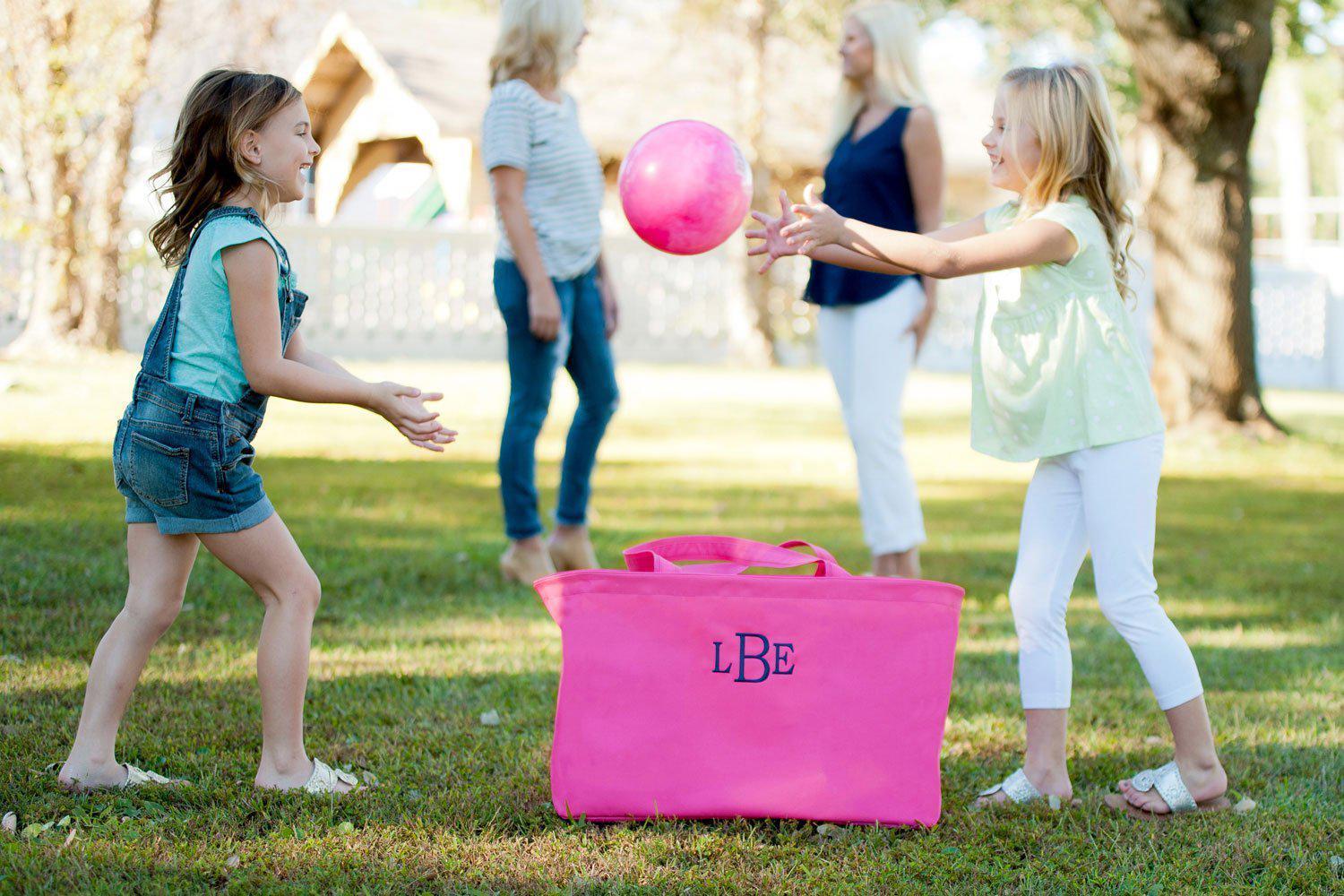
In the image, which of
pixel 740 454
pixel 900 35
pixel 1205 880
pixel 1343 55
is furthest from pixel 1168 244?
pixel 1205 880

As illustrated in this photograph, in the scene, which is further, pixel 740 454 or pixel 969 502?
pixel 740 454

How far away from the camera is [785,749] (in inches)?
110

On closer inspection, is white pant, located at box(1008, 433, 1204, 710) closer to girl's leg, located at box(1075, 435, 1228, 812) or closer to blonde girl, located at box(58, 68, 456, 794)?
girl's leg, located at box(1075, 435, 1228, 812)

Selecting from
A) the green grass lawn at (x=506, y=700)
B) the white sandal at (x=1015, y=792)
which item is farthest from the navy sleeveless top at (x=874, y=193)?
the white sandal at (x=1015, y=792)

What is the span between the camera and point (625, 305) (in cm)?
1794

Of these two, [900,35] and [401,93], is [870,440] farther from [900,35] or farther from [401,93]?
[401,93]

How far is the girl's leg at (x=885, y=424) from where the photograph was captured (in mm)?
4836

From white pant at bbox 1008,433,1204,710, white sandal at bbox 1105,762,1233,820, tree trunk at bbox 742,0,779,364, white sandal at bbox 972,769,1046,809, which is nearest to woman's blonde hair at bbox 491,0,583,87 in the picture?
white pant at bbox 1008,433,1204,710

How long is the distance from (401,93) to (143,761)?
16892 millimetres

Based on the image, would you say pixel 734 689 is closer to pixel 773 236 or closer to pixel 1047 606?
pixel 1047 606

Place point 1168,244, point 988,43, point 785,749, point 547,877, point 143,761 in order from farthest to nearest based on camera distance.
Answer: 1. point 988,43
2. point 1168,244
3. point 143,761
4. point 785,749
5. point 547,877

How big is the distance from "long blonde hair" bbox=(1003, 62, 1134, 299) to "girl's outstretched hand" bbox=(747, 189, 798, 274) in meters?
0.54

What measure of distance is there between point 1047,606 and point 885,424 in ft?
6.12

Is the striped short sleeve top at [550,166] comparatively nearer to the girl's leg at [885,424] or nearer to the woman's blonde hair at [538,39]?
the woman's blonde hair at [538,39]
